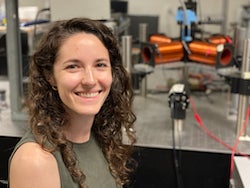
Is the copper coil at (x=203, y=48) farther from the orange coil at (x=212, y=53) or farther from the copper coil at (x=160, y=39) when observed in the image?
the copper coil at (x=160, y=39)

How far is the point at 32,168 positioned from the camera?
2.81ft

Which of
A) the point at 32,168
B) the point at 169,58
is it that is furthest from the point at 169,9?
the point at 32,168

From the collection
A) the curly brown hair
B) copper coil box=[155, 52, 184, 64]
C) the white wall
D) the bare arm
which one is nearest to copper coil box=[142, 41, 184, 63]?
copper coil box=[155, 52, 184, 64]

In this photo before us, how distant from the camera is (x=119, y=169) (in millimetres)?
1201

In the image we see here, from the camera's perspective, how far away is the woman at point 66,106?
→ 2.90 ft

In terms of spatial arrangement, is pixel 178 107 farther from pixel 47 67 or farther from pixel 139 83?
pixel 47 67

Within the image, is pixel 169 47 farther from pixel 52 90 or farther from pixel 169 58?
pixel 52 90

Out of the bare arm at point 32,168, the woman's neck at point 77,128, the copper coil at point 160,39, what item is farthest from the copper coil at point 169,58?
the bare arm at point 32,168

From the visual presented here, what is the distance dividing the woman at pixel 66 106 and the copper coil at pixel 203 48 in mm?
643

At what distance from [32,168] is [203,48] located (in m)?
1.05

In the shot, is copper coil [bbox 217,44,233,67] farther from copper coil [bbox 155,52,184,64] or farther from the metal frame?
the metal frame

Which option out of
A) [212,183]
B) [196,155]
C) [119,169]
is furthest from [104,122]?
[212,183]

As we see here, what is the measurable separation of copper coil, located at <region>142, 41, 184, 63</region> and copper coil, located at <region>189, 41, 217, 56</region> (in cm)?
6

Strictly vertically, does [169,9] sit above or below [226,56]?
above
